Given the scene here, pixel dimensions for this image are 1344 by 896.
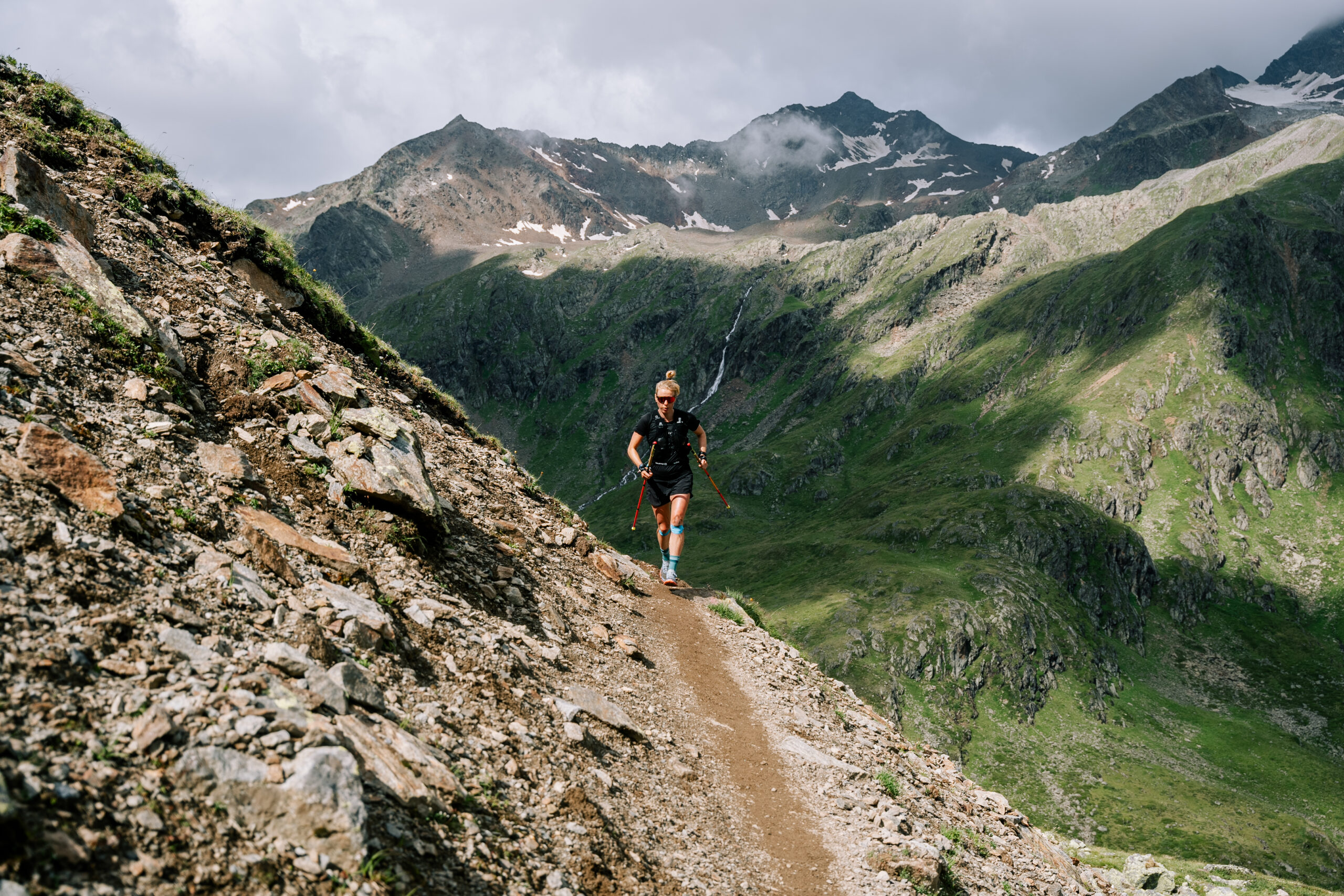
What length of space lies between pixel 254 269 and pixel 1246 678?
626 ft

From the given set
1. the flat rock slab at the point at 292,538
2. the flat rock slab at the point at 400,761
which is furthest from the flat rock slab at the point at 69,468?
the flat rock slab at the point at 400,761

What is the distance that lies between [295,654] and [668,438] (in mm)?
13030

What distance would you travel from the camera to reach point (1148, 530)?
179375 millimetres

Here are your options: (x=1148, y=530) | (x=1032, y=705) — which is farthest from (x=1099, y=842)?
(x=1148, y=530)

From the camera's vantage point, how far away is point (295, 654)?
714cm

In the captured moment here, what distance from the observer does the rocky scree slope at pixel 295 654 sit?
5.20m

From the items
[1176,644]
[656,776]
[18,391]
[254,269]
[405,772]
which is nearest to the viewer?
[405,772]

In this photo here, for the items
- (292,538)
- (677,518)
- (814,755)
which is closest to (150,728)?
(292,538)

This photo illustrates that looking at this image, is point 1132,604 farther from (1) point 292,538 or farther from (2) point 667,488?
(1) point 292,538

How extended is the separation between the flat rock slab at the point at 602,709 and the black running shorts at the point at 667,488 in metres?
8.52

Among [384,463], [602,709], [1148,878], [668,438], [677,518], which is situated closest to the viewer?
[602,709]

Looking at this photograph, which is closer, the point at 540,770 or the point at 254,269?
the point at 540,770

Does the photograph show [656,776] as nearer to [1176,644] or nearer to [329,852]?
[329,852]

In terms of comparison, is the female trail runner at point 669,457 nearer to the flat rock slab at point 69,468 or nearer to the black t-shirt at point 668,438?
the black t-shirt at point 668,438
